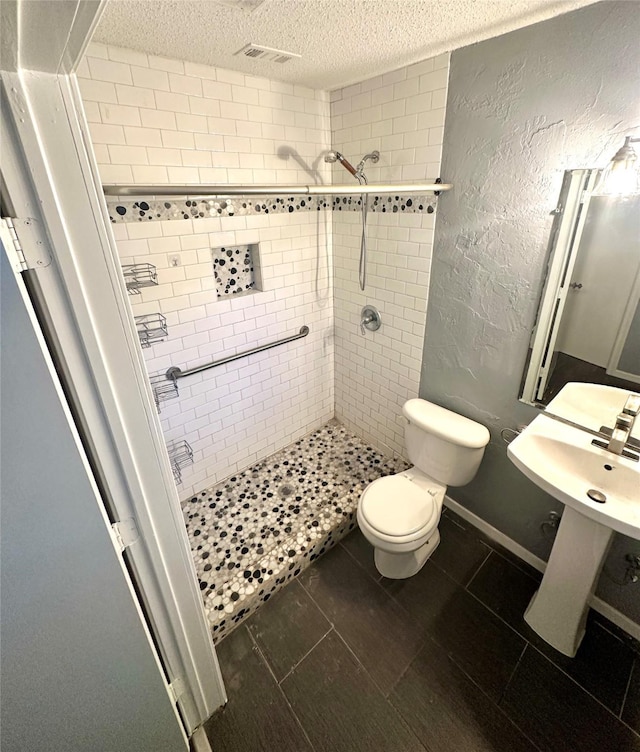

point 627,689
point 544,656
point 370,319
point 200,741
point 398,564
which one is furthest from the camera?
point 370,319

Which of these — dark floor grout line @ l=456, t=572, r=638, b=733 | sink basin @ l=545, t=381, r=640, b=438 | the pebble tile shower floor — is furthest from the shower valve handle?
dark floor grout line @ l=456, t=572, r=638, b=733

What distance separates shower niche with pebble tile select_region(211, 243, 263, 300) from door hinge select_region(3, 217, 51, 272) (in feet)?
4.64

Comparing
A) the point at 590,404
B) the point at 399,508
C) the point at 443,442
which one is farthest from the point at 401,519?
the point at 590,404

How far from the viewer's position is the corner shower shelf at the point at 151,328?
178 cm

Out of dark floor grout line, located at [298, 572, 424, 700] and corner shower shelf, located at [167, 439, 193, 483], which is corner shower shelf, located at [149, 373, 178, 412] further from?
dark floor grout line, located at [298, 572, 424, 700]

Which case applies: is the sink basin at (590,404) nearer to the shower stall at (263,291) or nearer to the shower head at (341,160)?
the shower stall at (263,291)

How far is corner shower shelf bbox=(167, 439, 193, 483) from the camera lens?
6.93 ft

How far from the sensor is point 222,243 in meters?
1.92

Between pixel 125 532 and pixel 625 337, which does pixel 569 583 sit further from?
pixel 125 532

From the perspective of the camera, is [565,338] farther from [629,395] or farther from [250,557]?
[250,557]

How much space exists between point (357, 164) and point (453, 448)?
1641 mm

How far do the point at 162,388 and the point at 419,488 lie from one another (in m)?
1.48

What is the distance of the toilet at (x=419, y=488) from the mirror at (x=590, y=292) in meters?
0.50

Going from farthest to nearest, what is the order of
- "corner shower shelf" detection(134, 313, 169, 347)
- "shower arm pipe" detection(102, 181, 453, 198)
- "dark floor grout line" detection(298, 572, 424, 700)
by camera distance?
"corner shower shelf" detection(134, 313, 169, 347) → "dark floor grout line" detection(298, 572, 424, 700) → "shower arm pipe" detection(102, 181, 453, 198)
